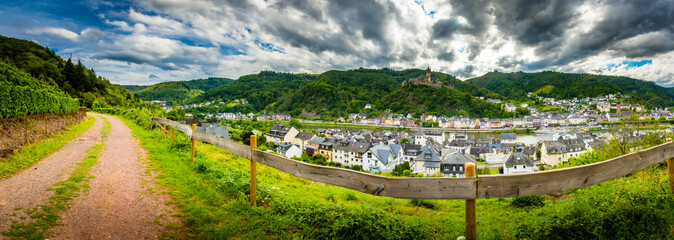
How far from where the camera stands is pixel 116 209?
413 cm

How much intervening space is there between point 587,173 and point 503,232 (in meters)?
1.27

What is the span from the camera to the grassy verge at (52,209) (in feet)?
10.4

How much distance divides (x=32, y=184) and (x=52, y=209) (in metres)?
2.04

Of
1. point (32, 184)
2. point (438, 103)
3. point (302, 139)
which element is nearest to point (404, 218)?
point (32, 184)

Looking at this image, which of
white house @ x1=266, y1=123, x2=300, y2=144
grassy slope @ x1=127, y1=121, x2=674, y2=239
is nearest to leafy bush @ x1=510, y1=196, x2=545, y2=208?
grassy slope @ x1=127, y1=121, x2=674, y2=239

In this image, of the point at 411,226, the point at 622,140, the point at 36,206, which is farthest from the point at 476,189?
the point at 622,140

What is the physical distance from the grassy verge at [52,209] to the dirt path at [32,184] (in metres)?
0.10

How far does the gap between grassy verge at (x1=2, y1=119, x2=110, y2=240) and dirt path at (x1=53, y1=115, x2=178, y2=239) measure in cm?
11

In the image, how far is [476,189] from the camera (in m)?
2.81

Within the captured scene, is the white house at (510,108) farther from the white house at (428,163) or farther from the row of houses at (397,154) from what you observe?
the white house at (428,163)

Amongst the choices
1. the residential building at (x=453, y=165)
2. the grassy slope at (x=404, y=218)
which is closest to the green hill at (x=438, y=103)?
the residential building at (x=453, y=165)

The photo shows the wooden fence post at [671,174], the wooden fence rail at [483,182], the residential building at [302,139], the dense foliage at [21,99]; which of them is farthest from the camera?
the residential building at [302,139]

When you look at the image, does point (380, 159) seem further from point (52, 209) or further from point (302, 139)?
point (52, 209)

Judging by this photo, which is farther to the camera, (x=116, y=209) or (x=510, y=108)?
(x=510, y=108)
